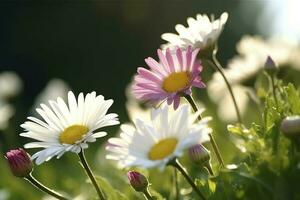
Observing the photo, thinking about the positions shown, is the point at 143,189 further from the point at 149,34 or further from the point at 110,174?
the point at 149,34

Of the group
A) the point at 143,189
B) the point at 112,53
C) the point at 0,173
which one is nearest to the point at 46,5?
the point at 112,53

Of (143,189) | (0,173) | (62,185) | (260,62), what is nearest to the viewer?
(143,189)

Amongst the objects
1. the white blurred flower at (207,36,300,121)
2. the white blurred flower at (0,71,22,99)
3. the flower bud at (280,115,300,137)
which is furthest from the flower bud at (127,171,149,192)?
the white blurred flower at (0,71,22,99)

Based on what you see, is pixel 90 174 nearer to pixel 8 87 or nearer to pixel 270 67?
pixel 270 67

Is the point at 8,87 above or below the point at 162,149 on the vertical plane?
below

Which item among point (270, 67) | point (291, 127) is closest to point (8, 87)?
point (270, 67)

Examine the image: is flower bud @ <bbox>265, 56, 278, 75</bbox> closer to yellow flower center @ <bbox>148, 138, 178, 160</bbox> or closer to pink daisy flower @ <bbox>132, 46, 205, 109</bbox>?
pink daisy flower @ <bbox>132, 46, 205, 109</bbox>
